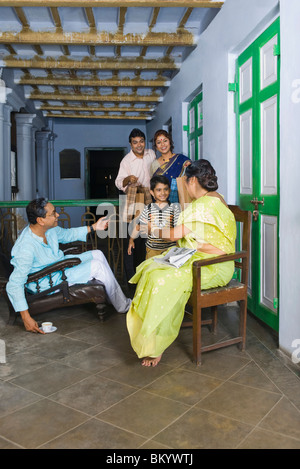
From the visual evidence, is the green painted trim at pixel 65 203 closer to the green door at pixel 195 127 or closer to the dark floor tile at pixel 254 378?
the green door at pixel 195 127

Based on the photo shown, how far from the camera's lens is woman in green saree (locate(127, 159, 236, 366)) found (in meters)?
2.58

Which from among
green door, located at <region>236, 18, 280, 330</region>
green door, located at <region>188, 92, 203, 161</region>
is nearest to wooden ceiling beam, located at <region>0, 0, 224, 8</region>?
green door, located at <region>236, 18, 280, 330</region>

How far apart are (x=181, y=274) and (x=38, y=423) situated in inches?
46.1

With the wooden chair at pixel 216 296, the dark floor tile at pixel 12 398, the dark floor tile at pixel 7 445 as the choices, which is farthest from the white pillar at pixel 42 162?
the dark floor tile at pixel 7 445

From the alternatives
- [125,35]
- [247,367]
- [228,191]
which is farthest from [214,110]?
[247,367]

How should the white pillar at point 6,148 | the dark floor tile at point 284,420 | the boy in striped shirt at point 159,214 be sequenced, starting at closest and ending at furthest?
the dark floor tile at point 284,420
the boy in striped shirt at point 159,214
the white pillar at point 6,148

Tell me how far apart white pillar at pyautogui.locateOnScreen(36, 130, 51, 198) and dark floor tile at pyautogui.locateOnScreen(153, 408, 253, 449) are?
915cm

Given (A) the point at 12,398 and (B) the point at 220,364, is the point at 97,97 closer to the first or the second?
(B) the point at 220,364

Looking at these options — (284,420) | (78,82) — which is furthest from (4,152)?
(284,420)

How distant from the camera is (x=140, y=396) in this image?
229cm

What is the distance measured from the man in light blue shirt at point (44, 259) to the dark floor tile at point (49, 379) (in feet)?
2.37

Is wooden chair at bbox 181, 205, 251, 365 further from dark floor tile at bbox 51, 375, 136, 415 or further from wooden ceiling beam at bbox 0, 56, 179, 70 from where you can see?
wooden ceiling beam at bbox 0, 56, 179, 70

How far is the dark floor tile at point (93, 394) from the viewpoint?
7.18 ft
